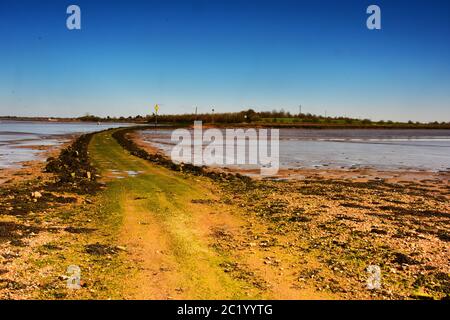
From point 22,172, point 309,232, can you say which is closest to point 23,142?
point 22,172

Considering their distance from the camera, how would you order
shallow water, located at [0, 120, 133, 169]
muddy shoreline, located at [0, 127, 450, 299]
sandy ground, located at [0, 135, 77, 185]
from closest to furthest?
muddy shoreline, located at [0, 127, 450, 299] → sandy ground, located at [0, 135, 77, 185] → shallow water, located at [0, 120, 133, 169]

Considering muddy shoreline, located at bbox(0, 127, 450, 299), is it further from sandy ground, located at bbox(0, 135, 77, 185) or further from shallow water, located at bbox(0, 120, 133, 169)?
shallow water, located at bbox(0, 120, 133, 169)

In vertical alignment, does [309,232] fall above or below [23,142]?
below

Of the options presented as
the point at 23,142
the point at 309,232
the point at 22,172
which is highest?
the point at 23,142

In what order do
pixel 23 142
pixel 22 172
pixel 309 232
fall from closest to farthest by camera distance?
pixel 309 232, pixel 22 172, pixel 23 142

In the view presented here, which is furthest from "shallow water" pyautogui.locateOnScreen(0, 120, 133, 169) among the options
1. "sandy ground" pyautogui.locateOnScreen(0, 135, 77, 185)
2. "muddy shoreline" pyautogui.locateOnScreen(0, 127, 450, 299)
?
"muddy shoreline" pyautogui.locateOnScreen(0, 127, 450, 299)

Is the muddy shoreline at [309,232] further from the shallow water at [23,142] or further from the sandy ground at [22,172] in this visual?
the shallow water at [23,142]

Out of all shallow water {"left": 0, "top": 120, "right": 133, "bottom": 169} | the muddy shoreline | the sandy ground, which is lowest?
the muddy shoreline

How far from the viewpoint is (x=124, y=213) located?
1015 cm

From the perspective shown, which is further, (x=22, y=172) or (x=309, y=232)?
(x=22, y=172)

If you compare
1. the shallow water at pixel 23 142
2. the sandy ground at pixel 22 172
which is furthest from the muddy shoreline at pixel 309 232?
the shallow water at pixel 23 142

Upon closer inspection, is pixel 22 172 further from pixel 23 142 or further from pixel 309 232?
pixel 23 142
